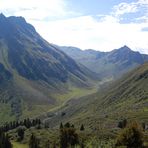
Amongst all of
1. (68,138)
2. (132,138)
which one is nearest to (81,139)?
(68,138)

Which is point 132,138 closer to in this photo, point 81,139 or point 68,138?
point 68,138

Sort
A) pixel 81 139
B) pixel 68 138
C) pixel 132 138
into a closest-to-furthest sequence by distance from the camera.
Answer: pixel 132 138 < pixel 68 138 < pixel 81 139

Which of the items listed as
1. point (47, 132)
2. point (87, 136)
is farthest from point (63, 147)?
→ point (47, 132)

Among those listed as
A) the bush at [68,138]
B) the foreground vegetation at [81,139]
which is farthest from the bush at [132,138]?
the bush at [68,138]

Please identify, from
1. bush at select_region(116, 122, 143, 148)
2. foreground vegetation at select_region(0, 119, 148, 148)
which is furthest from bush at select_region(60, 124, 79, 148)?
bush at select_region(116, 122, 143, 148)

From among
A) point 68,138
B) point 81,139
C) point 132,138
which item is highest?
point 132,138

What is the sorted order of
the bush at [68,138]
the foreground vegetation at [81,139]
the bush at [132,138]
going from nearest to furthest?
the bush at [132,138] → the foreground vegetation at [81,139] → the bush at [68,138]

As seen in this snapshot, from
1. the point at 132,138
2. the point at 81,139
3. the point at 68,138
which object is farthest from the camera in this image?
the point at 81,139

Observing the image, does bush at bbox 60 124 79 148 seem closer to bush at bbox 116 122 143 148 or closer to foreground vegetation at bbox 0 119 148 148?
foreground vegetation at bbox 0 119 148 148

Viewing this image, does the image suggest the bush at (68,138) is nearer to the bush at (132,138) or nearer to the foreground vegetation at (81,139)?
the foreground vegetation at (81,139)

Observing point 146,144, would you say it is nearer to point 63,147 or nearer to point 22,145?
point 63,147

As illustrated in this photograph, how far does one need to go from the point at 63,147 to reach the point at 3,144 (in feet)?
106

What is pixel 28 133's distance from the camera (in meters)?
189

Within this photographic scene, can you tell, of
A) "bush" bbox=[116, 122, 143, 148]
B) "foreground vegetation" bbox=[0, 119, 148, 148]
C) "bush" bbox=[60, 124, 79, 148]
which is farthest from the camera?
"bush" bbox=[60, 124, 79, 148]
